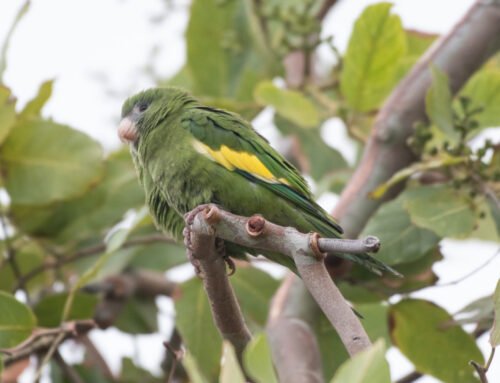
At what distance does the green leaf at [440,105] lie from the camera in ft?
11.3

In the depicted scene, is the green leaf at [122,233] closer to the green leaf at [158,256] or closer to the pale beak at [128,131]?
the pale beak at [128,131]

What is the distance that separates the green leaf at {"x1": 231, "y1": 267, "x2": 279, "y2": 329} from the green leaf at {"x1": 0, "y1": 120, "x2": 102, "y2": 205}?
779 millimetres

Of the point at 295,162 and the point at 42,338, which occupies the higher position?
the point at 295,162

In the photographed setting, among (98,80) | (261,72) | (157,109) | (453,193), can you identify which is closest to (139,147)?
(157,109)

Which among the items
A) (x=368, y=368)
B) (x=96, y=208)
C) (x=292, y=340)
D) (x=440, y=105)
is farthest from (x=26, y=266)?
(x=368, y=368)

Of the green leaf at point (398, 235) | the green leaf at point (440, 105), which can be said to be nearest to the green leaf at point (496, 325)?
the green leaf at point (398, 235)

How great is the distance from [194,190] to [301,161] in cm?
191

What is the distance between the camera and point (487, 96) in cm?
376

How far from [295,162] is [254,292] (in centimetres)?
124

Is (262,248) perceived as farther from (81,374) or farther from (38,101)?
(81,374)

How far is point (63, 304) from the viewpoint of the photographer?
4.20m

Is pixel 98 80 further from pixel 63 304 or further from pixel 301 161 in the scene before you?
pixel 63 304

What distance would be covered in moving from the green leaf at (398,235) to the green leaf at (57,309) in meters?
1.45

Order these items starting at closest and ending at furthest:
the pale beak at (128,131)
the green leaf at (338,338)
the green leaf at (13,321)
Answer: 1. the green leaf at (13,321)
2. the pale beak at (128,131)
3. the green leaf at (338,338)
